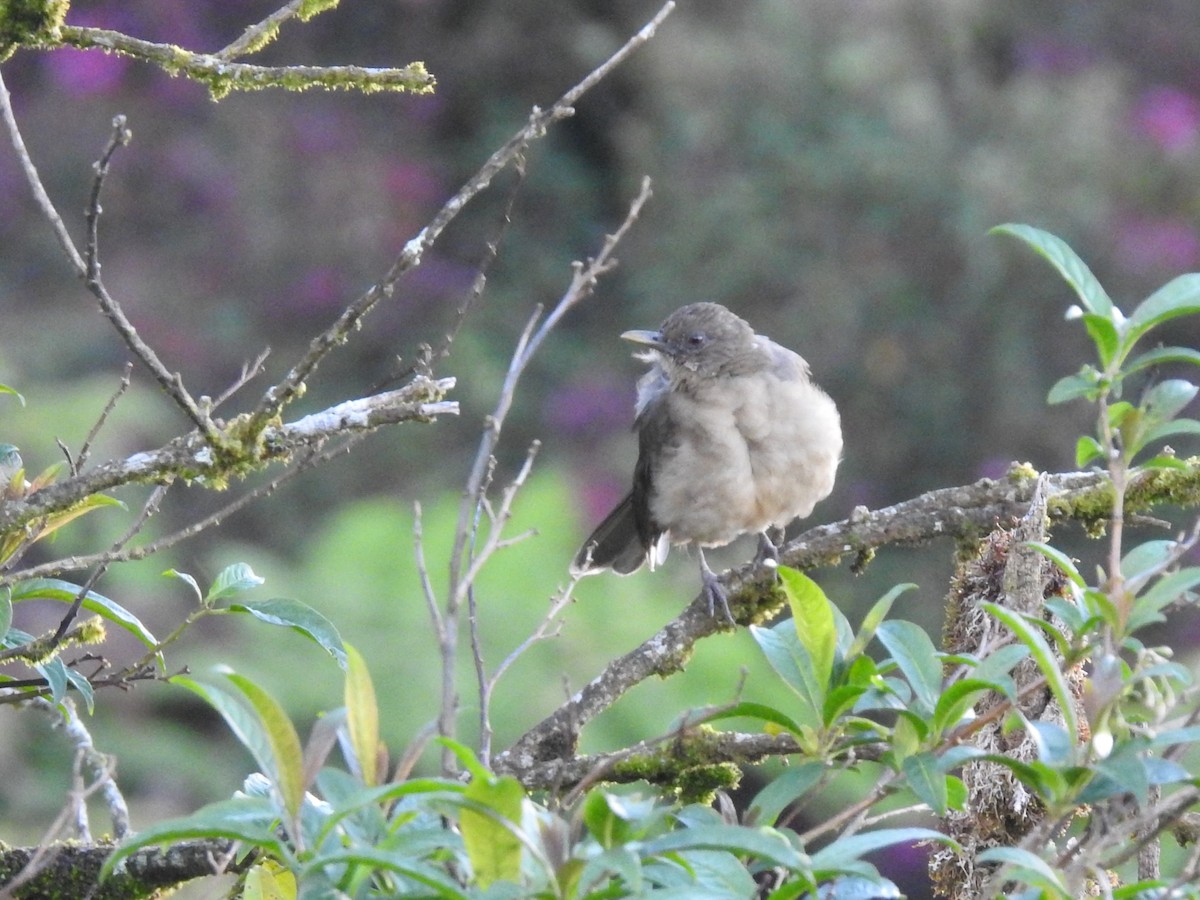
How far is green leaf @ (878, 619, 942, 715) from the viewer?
73.4 inches

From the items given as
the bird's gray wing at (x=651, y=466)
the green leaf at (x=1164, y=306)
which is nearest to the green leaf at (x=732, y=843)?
the green leaf at (x=1164, y=306)

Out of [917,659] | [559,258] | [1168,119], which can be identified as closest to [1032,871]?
[917,659]

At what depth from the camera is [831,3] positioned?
376 inches

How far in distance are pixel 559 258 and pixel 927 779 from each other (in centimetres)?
899

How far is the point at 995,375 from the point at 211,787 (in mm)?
4650

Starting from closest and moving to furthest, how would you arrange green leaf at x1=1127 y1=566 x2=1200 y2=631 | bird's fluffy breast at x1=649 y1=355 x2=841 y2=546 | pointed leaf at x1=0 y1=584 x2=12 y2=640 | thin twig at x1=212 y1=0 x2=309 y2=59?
green leaf at x1=1127 y1=566 x2=1200 y2=631 → pointed leaf at x1=0 y1=584 x2=12 y2=640 → thin twig at x1=212 y1=0 x2=309 y2=59 → bird's fluffy breast at x1=649 y1=355 x2=841 y2=546

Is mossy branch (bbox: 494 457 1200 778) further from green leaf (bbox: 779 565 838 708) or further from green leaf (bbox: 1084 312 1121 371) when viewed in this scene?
green leaf (bbox: 1084 312 1121 371)

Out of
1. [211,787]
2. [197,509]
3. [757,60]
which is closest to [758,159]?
[757,60]

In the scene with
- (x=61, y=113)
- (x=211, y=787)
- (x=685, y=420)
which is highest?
(x=61, y=113)

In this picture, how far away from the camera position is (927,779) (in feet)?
5.74

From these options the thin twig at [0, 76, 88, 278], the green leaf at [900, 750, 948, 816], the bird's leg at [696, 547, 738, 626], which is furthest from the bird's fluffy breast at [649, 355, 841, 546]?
the thin twig at [0, 76, 88, 278]

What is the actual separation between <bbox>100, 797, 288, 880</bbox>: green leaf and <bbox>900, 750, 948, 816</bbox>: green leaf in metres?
0.71

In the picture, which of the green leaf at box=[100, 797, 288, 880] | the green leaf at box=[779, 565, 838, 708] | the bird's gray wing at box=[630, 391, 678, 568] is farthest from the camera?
the bird's gray wing at box=[630, 391, 678, 568]

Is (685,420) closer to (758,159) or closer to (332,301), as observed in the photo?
(758,159)
